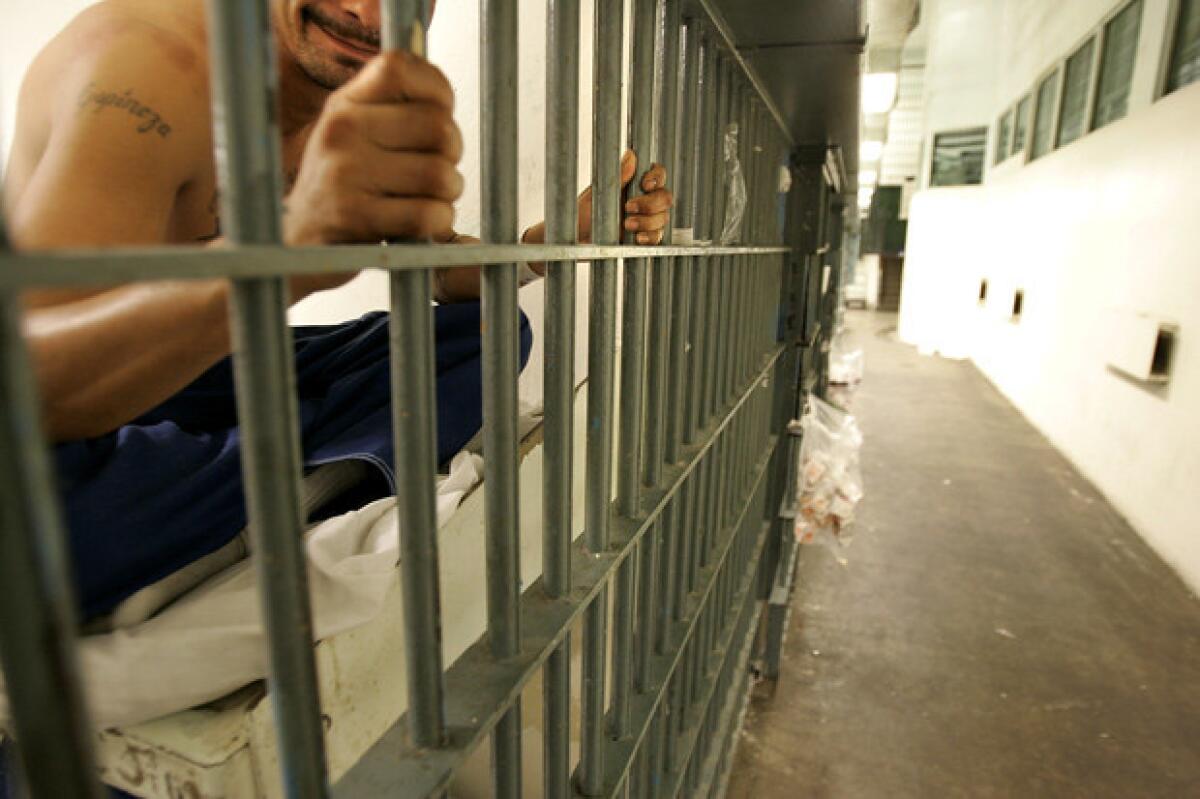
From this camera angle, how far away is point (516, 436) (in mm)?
624

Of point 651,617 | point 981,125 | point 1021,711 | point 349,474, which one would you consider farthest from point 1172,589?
point 981,125

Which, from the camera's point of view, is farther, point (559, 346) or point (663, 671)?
point (663, 671)

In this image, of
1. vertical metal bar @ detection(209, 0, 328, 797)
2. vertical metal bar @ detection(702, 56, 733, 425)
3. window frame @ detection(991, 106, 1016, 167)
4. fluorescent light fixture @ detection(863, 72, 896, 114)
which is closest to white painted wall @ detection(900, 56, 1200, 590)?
window frame @ detection(991, 106, 1016, 167)

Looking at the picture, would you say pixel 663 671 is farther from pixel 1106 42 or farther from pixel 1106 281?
pixel 1106 42

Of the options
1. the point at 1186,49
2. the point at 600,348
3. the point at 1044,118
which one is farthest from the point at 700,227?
the point at 1044,118

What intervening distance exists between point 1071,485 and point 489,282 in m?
5.00

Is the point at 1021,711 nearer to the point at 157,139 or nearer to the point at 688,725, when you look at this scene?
the point at 688,725

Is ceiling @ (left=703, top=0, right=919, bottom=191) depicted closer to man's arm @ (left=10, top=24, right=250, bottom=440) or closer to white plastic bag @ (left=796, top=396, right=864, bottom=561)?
man's arm @ (left=10, top=24, right=250, bottom=440)

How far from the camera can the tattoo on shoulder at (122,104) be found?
0.67m

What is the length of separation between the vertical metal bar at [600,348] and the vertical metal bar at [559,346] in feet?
0.35

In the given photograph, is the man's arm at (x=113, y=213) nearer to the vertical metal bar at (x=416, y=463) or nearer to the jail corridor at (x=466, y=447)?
the jail corridor at (x=466, y=447)

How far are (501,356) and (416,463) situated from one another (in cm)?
14

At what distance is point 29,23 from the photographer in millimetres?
2230

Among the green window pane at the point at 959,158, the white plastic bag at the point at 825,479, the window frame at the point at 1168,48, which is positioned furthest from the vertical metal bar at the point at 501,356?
the green window pane at the point at 959,158
